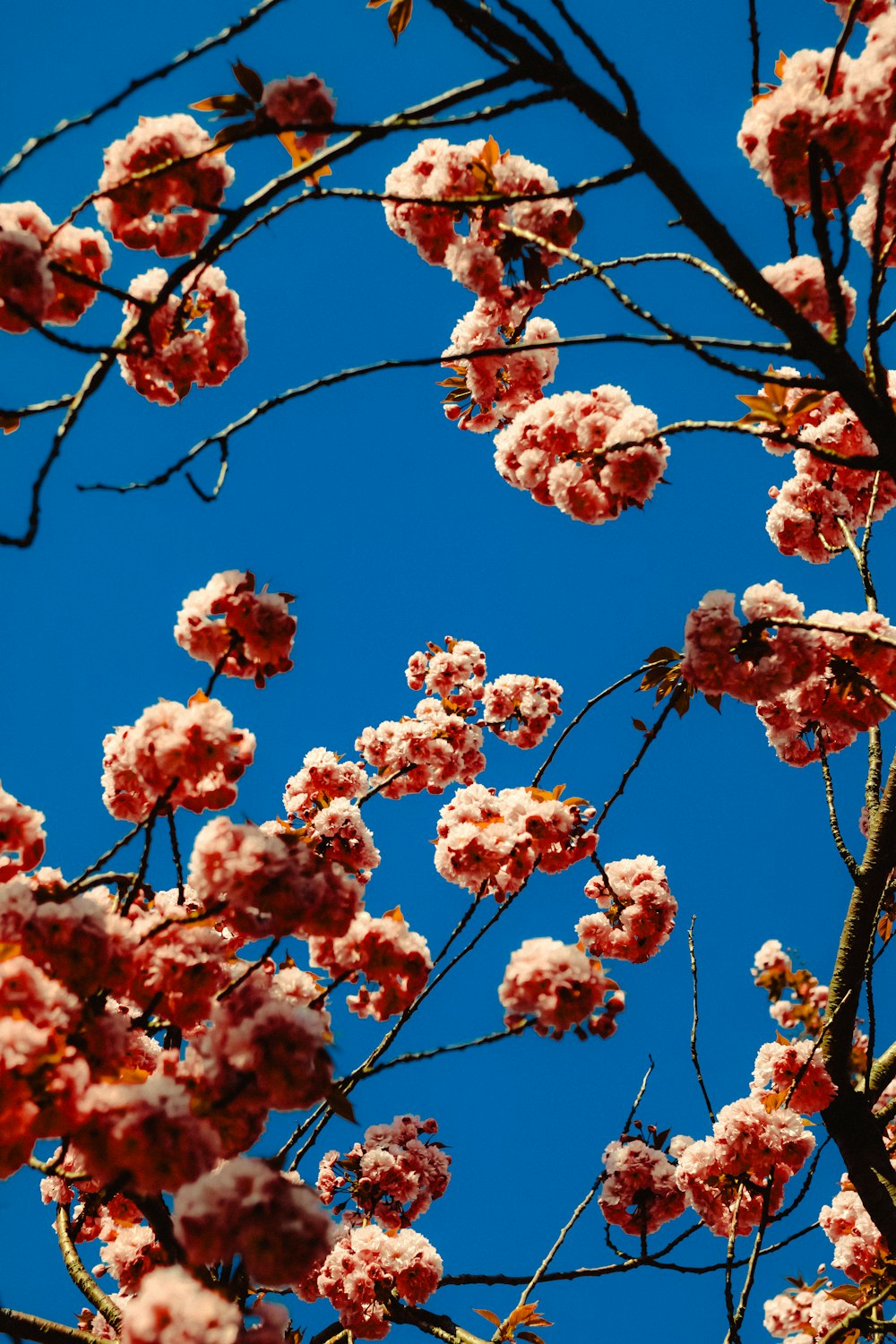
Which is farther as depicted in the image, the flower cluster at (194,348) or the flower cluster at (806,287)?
the flower cluster at (194,348)

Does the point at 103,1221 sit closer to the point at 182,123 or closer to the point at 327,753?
the point at 327,753

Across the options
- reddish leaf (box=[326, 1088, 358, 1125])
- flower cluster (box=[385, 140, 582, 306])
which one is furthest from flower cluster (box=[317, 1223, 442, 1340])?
flower cluster (box=[385, 140, 582, 306])

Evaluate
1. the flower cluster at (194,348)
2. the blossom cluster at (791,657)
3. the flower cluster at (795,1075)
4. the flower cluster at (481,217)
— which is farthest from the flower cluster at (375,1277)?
the flower cluster at (481,217)

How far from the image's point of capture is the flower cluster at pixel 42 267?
2.47 metres

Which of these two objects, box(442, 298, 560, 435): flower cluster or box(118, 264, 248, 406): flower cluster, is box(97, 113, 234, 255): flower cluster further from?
box(442, 298, 560, 435): flower cluster

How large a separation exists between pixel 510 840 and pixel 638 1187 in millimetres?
2152

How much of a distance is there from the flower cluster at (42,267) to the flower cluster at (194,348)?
29cm

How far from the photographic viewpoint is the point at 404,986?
3.01 meters

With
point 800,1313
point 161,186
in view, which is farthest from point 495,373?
point 800,1313

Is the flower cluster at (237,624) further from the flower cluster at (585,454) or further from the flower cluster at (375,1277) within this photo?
the flower cluster at (375,1277)

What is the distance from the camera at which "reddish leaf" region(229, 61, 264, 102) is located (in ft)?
8.29

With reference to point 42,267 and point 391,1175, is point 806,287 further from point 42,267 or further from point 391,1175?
point 391,1175

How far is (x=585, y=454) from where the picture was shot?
11.9 feet

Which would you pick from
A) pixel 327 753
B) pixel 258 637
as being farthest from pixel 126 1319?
pixel 327 753
